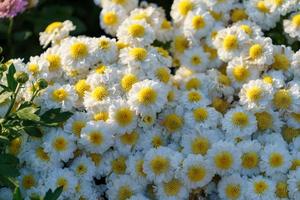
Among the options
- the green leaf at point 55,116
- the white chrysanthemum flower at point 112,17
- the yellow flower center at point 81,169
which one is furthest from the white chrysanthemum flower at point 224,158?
the white chrysanthemum flower at point 112,17

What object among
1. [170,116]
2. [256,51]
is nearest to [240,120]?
[170,116]

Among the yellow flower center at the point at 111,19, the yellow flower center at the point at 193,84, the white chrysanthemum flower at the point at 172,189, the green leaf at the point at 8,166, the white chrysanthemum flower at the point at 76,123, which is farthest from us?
the yellow flower center at the point at 111,19

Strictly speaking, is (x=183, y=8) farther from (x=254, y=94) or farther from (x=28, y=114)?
(x=28, y=114)

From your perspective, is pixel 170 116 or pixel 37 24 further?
pixel 37 24

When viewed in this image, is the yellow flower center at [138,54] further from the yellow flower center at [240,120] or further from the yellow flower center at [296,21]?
the yellow flower center at [296,21]

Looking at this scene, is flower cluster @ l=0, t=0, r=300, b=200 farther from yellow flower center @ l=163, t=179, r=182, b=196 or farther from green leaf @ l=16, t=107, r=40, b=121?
green leaf @ l=16, t=107, r=40, b=121

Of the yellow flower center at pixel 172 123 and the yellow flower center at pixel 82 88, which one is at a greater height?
the yellow flower center at pixel 82 88
